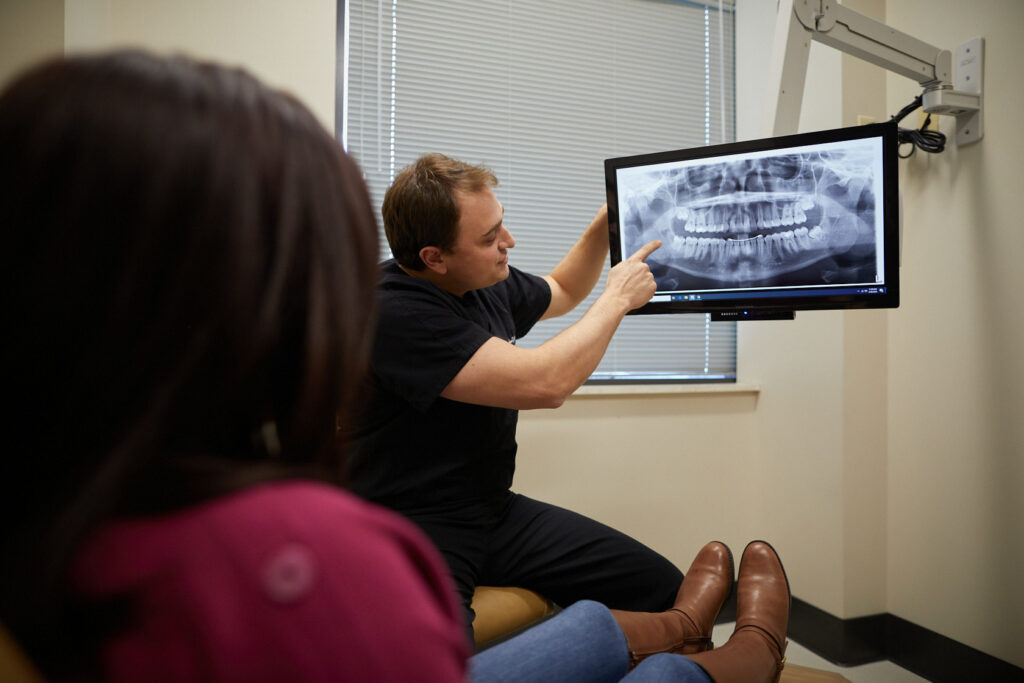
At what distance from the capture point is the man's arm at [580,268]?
1.78 meters

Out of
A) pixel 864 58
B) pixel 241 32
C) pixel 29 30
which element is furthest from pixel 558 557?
pixel 29 30

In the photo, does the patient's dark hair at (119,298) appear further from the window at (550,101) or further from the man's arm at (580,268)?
the window at (550,101)

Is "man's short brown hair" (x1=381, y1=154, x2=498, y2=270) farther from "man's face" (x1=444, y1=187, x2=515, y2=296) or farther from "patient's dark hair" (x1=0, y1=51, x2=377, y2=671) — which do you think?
"patient's dark hair" (x1=0, y1=51, x2=377, y2=671)

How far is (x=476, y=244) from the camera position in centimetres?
142

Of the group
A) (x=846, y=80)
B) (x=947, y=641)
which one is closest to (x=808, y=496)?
(x=947, y=641)

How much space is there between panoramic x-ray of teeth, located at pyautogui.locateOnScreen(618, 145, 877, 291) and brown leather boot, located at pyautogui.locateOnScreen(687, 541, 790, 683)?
0.65 meters

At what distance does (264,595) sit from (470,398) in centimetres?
96

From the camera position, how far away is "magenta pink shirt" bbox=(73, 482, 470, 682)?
32cm

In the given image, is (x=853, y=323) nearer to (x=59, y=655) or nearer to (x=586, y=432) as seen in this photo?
(x=586, y=432)

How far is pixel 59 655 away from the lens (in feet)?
1.12

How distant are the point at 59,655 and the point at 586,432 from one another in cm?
189

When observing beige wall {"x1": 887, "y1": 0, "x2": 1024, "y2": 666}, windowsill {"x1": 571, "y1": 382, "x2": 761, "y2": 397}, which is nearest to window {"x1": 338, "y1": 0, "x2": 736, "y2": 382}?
windowsill {"x1": 571, "y1": 382, "x2": 761, "y2": 397}

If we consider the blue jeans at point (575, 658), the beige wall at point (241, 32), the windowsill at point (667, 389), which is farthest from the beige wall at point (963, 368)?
the beige wall at point (241, 32)

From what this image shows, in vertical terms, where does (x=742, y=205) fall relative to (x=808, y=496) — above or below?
above
